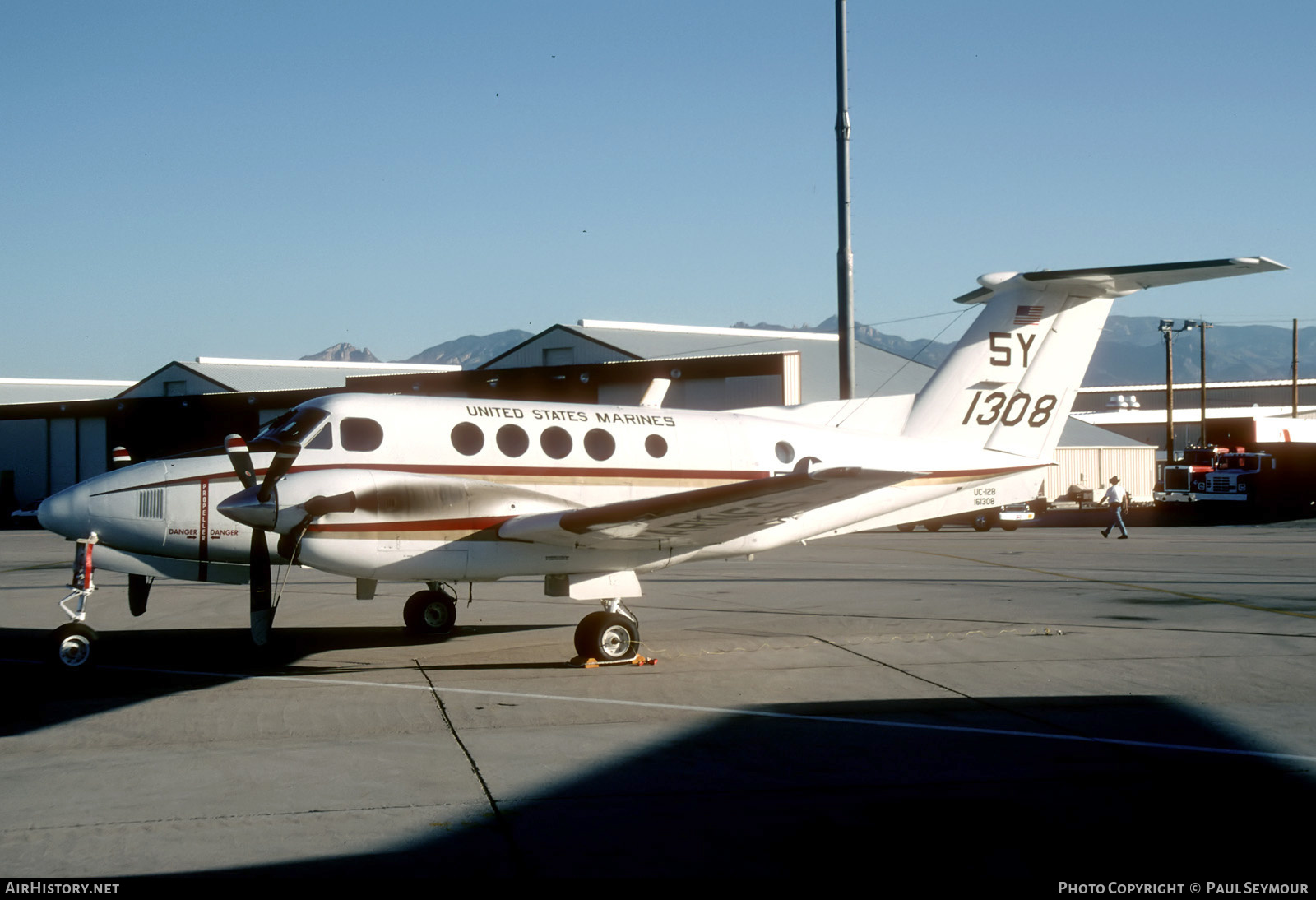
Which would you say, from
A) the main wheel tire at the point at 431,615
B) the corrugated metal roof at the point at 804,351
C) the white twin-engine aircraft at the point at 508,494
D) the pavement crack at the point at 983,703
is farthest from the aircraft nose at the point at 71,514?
the corrugated metal roof at the point at 804,351

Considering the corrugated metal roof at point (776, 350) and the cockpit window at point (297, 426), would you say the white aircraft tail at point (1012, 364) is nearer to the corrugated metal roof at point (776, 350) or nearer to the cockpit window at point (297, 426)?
the cockpit window at point (297, 426)

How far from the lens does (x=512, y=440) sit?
12.3 metres

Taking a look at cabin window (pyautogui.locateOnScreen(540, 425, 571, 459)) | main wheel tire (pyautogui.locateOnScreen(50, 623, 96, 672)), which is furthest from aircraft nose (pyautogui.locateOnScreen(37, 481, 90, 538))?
cabin window (pyautogui.locateOnScreen(540, 425, 571, 459))

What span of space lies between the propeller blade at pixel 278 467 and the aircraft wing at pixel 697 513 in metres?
2.28

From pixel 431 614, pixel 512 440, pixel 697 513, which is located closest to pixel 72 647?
pixel 431 614

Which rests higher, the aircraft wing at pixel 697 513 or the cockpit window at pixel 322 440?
the cockpit window at pixel 322 440

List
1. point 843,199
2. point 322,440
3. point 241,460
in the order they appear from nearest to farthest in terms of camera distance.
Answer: point 241,460 < point 322,440 < point 843,199

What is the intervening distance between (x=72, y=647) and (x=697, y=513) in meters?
6.72

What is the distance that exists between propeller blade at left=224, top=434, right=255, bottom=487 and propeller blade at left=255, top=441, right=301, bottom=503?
0.48 ft

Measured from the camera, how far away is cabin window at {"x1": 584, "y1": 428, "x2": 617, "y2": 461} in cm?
1273

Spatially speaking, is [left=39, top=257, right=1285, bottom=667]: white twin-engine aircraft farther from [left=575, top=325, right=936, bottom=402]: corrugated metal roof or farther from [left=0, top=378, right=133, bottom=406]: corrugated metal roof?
[left=0, top=378, right=133, bottom=406]: corrugated metal roof

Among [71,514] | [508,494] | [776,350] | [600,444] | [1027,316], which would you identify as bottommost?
[71,514]

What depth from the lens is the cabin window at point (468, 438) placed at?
11992mm

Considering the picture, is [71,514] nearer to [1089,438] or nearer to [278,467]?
[278,467]
